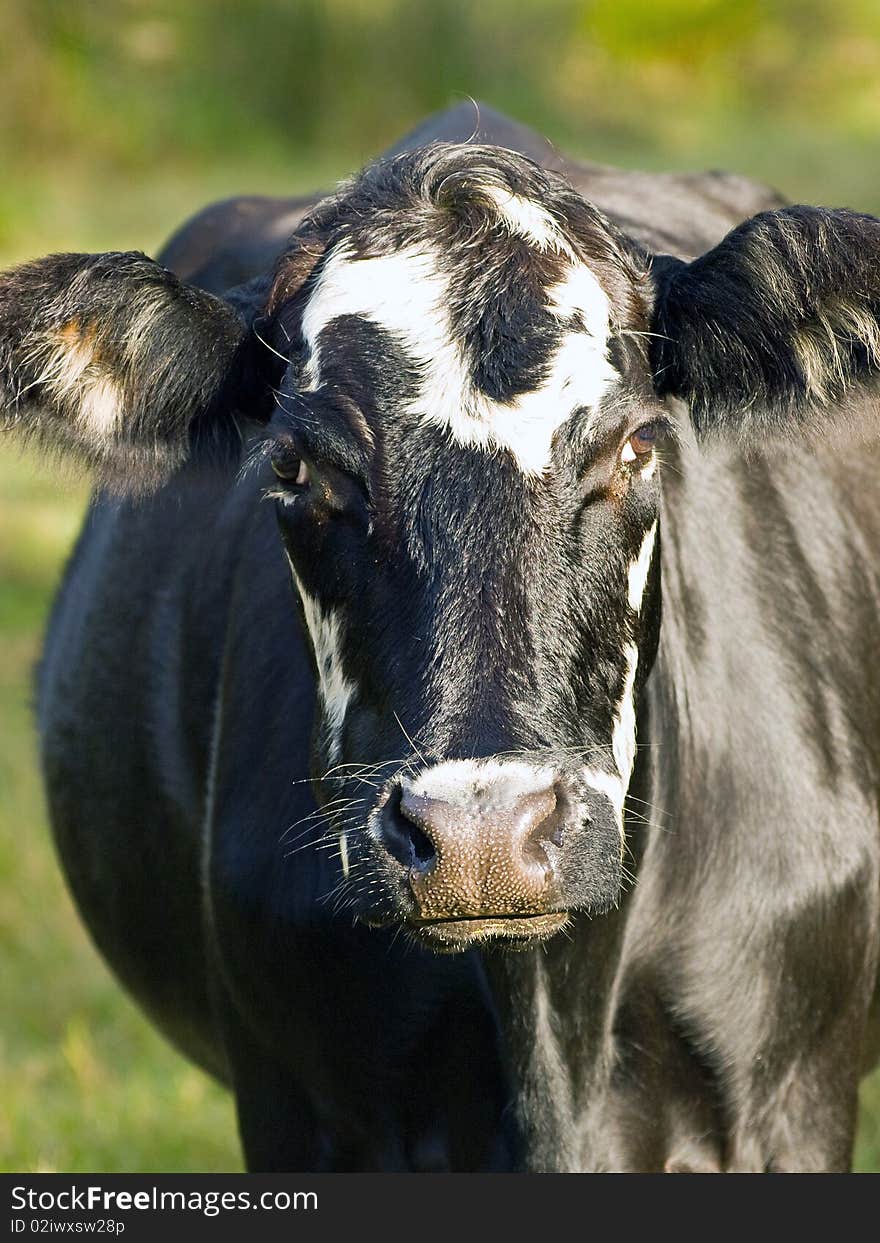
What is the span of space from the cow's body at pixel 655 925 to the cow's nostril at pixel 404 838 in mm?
742

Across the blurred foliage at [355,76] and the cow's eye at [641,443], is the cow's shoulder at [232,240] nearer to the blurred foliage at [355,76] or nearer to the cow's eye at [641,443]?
the cow's eye at [641,443]

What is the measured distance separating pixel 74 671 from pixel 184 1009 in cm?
116

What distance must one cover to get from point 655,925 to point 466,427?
1.26 metres

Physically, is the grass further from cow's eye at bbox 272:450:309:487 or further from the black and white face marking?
the black and white face marking

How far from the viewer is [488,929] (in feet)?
10.4

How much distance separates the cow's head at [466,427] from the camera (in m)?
3.19

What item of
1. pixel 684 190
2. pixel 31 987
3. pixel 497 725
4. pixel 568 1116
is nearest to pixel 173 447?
pixel 497 725

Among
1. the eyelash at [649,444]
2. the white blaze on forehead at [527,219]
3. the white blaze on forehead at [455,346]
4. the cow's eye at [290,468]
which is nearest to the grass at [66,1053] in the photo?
the cow's eye at [290,468]

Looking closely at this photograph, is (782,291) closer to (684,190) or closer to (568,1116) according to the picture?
(568,1116)

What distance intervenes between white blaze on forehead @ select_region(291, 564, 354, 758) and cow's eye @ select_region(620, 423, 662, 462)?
63cm

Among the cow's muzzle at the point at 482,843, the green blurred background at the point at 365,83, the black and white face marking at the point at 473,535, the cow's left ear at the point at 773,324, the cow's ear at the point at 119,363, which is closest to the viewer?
the cow's muzzle at the point at 482,843

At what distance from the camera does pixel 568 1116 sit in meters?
3.96

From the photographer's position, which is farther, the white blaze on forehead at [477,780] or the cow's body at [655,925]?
the cow's body at [655,925]

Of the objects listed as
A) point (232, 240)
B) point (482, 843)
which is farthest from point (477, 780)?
point (232, 240)
